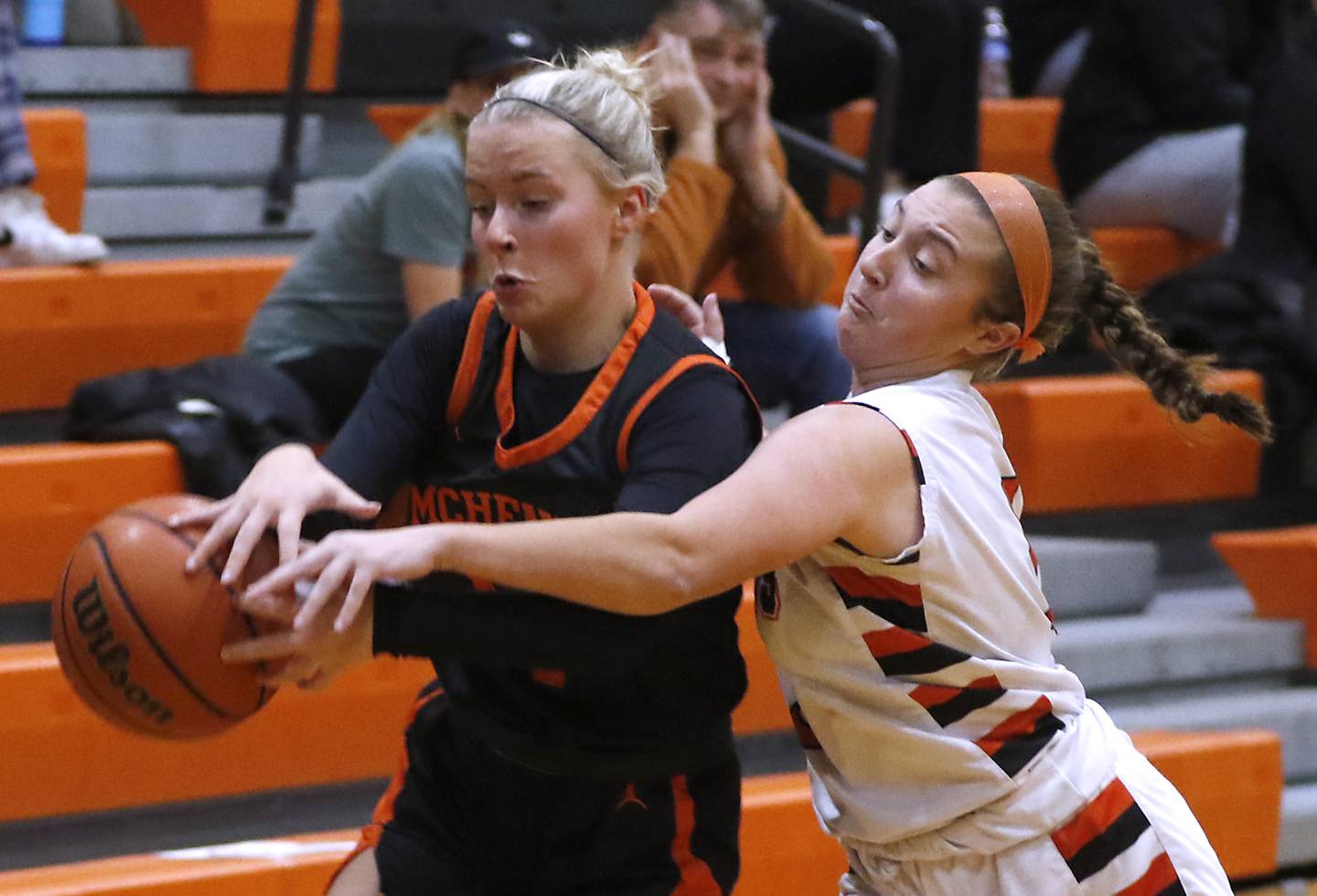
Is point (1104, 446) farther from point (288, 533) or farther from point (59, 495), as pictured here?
point (288, 533)

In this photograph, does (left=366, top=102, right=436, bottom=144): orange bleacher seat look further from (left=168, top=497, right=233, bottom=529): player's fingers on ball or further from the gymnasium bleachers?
(left=168, top=497, right=233, bottom=529): player's fingers on ball

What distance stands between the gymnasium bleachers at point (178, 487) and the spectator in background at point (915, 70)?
39 centimetres

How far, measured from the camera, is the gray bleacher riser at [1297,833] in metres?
3.99

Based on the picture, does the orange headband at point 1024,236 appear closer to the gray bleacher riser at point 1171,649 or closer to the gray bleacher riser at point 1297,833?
the gray bleacher riser at point 1171,649

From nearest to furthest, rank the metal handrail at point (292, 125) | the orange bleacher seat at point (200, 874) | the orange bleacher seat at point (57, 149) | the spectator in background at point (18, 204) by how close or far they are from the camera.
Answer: the orange bleacher seat at point (200, 874), the spectator in background at point (18, 204), the orange bleacher seat at point (57, 149), the metal handrail at point (292, 125)

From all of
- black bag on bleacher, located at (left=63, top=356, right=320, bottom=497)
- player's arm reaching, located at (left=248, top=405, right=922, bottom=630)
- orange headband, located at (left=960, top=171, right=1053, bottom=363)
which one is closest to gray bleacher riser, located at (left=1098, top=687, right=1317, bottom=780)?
black bag on bleacher, located at (left=63, top=356, right=320, bottom=497)

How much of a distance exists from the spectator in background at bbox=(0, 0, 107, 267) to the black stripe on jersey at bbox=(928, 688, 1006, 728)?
2699 millimetres

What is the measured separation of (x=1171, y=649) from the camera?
4336 mm

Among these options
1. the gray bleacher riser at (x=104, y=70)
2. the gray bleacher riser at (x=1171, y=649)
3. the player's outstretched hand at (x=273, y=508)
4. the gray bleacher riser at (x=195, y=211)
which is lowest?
the gray bleacher riser at (x=1171, y=649)

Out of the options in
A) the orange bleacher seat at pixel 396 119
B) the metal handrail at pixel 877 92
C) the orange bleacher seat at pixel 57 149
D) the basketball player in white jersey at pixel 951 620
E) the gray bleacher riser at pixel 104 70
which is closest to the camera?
the basketball player in white jersey at pixel 951 620

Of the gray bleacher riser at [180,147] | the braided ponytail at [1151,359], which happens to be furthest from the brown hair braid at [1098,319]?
the gray bleacher riser at [180,147]

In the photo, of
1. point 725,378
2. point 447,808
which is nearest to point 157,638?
point 447,808

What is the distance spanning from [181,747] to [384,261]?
3.76 ft

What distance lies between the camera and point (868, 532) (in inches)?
74.6
